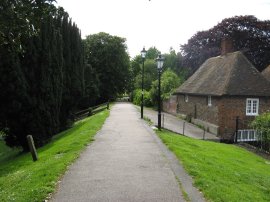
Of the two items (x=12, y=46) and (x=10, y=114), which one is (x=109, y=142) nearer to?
(x=10, y=114)

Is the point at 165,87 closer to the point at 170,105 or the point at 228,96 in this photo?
the point at 170,105

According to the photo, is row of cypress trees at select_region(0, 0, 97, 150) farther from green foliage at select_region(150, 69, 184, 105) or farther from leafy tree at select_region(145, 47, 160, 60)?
leafy tree at select_region(145, 47, 160, 60)

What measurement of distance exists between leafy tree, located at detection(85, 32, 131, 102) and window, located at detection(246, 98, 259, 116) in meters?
37.3

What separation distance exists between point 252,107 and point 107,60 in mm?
38146

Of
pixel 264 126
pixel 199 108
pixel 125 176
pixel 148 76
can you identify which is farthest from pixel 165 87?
pixel 125 176

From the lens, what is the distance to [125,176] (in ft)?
35.9

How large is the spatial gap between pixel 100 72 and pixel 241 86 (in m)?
37.8

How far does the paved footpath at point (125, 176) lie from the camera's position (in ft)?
30.0

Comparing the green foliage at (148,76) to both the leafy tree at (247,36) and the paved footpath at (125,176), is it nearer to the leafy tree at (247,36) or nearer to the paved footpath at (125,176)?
the leafy tree at (247,36)

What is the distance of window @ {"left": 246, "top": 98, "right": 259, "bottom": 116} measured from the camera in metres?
30.3

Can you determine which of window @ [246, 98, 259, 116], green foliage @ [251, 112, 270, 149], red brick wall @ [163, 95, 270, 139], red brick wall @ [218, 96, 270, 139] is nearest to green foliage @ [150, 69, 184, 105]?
red brick wall @ [163, 95, 270, 139]

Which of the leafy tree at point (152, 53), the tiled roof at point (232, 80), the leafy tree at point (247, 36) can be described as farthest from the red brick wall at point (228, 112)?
the leafy tree at point (152, 53)

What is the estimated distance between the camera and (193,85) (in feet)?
124

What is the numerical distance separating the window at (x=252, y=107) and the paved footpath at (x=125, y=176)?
15.6 metres
